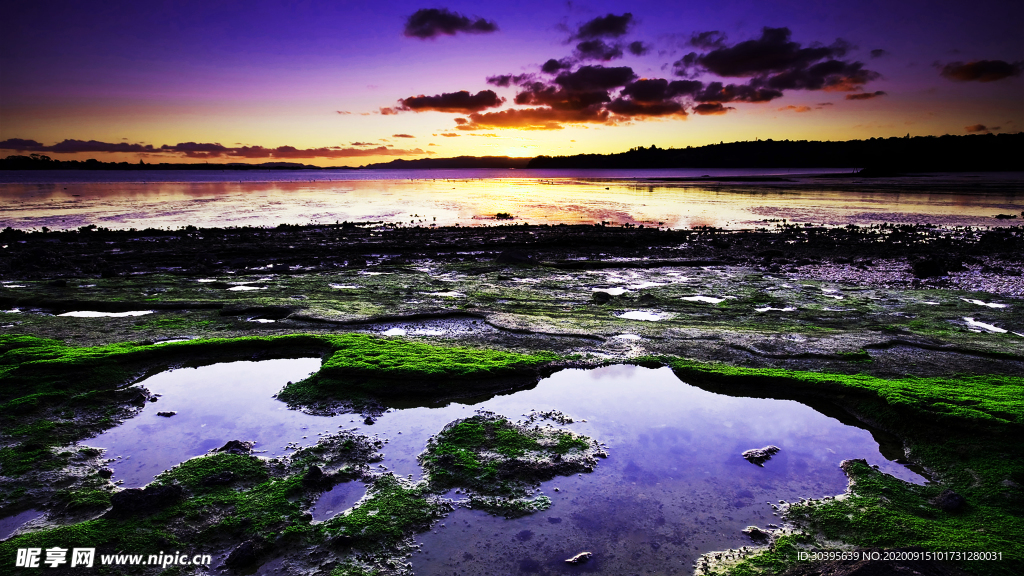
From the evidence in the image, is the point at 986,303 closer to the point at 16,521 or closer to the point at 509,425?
the point at 509,425

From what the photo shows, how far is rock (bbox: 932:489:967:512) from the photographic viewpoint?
17.7 feet

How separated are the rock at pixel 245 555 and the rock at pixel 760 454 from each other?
233 inches

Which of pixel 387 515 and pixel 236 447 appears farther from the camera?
pixel 236 447

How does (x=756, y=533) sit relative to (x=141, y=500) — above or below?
below

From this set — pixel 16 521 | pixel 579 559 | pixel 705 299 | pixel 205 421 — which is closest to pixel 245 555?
pixel 16 521

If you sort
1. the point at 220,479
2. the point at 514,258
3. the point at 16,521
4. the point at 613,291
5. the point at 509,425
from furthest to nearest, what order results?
the point at 514,258 → the point at 613,291 → the point at 509,425 → the point at 220,479 → the point at 16,521

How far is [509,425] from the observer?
24.6ft

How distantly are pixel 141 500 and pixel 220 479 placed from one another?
30.2 inches

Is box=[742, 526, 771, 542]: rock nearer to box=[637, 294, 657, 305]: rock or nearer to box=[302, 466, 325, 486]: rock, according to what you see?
box=[302, 466, 325, 486]: rock

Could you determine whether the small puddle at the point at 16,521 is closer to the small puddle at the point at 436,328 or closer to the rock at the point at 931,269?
the small puddle at the point at 436,328

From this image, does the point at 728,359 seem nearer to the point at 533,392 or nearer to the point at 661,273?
the point at 533,392

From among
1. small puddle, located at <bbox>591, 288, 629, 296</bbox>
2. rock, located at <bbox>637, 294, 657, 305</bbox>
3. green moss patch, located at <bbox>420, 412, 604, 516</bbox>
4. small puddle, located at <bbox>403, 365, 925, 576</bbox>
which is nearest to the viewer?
small puddle, located at <bbox>403, 365, 925, 576</bbox>

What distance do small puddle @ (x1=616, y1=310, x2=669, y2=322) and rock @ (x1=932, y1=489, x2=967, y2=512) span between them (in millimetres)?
7625

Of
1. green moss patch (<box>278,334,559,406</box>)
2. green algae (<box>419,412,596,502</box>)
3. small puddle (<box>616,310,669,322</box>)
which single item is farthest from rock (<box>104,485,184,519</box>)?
small puddle (<box>616,310,669,322</box>)
